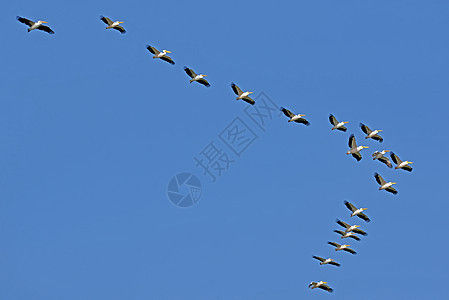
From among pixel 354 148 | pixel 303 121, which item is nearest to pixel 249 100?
pixel 303 121

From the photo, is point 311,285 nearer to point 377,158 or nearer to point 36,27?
point 377,158

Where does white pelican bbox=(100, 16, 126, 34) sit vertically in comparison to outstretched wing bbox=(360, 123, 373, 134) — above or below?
below

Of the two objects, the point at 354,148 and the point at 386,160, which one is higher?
the point at 386,160

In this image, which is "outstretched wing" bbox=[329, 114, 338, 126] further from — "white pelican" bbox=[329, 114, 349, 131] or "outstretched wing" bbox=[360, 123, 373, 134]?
"outstretched wing" bbox=[360, 123, 373, 134]

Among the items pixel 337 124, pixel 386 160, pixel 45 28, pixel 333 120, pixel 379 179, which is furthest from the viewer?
pixel 379 179

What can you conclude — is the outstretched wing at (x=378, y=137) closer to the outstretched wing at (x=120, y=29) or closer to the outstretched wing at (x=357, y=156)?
the outstretched wing at (x=357, y=156)

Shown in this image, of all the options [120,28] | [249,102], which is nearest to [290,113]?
[249,102]

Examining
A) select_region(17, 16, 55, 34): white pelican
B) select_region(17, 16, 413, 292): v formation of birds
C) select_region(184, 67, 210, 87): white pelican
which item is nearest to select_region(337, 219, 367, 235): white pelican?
select_region(17, 16, 413, 292): v formation of birds

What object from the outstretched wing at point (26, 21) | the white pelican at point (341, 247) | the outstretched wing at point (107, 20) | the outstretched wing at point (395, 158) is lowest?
the outstretched wing at point (26, 21)

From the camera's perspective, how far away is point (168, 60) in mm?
67812

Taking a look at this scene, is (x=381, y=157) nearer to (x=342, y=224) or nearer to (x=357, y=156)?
(x=357, y=156)

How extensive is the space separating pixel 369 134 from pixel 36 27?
76.3ft

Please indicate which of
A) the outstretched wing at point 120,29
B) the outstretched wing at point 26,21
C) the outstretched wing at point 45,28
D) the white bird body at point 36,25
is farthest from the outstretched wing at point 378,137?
the outstretched wing at point 26,21

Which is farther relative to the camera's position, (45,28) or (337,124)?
(337,124)
